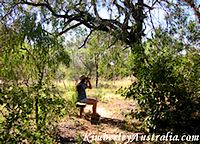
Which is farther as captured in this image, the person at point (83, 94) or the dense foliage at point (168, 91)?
the person at point (83, 94)

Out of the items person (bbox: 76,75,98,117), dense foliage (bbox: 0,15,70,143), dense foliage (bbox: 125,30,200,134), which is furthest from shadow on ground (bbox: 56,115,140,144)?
dense foliage (bbox: 0,15,70,143)

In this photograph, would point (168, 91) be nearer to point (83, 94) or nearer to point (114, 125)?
point (114, 125)

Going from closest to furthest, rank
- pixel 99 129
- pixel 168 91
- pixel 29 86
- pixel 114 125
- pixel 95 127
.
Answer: pixel 29 86
pixel 168 91
pixel 99 129
pixel 95 127
pixel 114 125

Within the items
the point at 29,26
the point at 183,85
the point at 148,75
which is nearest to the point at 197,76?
the point at 183,85

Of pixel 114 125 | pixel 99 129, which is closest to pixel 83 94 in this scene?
pixel 114 125

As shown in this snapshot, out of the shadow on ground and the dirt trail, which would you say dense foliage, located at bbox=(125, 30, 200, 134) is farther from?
the dirt trail

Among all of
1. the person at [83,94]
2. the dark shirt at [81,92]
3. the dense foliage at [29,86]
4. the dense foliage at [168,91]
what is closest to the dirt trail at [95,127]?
the person at [83,94]

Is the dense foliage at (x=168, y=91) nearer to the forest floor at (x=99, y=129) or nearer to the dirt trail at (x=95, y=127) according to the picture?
the forest floor at (x=99, y=129)

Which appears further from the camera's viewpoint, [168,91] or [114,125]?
[114,125]

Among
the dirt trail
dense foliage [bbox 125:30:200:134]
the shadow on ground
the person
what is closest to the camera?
the shadow on ground

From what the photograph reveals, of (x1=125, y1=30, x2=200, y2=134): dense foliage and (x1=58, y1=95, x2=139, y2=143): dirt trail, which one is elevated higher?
(x1=125, y1=30, x2=200, y2=134): dense foliage

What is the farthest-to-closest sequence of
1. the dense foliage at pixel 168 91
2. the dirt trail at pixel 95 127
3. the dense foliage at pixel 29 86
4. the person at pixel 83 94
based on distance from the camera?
1. the person at pixel 83 94
2. the dirt trail at pixel 95 127
3. the dense foliage at pixel 168 91
4. the dense foliage at pixel 29 86

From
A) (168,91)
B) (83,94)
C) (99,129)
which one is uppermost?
(168,91)

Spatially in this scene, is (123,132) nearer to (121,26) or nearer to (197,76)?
(197,76)
